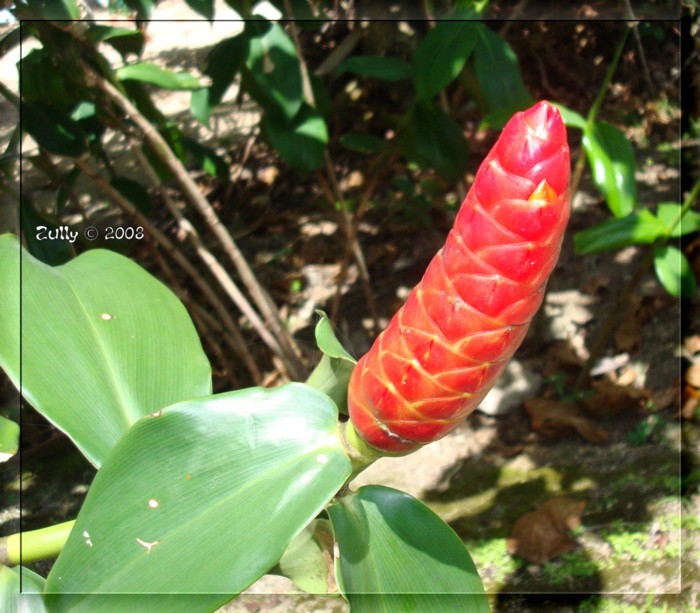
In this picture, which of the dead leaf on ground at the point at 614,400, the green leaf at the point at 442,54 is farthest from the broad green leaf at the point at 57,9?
the dead leaf on ground at the point at 614,400

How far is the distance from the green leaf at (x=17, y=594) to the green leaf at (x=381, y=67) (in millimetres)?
1065

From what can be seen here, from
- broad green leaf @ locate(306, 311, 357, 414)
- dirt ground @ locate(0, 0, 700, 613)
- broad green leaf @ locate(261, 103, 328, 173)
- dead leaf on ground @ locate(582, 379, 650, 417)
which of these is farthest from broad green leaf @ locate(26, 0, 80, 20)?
dead leaf on ground @ locate(582, 379, 650, 417)

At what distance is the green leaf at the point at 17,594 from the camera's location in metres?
0.60

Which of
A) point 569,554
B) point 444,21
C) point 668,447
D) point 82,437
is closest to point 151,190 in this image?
point 444,21

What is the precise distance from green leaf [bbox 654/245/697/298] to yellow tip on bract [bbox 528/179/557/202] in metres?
0.88

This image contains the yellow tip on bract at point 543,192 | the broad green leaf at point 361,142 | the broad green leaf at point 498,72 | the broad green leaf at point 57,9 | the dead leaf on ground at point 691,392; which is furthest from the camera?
the broad green leaf at point 361,142

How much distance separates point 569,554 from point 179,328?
76 cm

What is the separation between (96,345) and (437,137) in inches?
34.9

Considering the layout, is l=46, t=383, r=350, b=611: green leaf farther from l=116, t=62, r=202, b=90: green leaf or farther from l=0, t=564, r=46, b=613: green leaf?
l=116, t=62, r=202, b=90: green leaf

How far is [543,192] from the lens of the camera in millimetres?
417

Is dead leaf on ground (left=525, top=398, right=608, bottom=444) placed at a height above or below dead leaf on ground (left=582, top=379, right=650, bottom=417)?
below

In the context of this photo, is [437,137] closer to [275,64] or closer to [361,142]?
[361,142]

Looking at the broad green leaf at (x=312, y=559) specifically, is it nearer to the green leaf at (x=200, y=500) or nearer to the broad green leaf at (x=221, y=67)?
the green leaf at (x=200, y=500)

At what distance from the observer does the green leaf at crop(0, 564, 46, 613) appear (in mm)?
604
